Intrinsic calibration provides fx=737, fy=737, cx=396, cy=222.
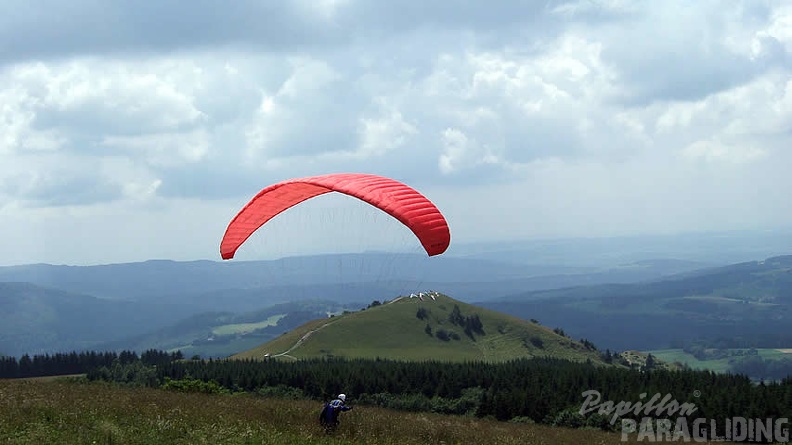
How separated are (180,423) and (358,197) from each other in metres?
11.3

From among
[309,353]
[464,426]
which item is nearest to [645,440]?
[464,426]

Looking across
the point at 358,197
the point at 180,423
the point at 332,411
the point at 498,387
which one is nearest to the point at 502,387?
the point at 498,387

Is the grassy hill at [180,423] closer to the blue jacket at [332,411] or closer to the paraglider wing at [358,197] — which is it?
the blue jacket at [332,411]

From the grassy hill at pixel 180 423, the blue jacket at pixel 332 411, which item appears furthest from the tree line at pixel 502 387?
the blue jacket at pixel 332 411

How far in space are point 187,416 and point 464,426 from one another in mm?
10563

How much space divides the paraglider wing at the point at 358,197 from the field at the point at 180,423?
688cm

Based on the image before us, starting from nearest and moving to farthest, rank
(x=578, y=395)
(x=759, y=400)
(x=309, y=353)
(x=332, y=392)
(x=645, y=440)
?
(x=645, y=440)
(x=759, y=400)
(x=578, y=395)
(x=332, y=392)
(x=309, y=353)

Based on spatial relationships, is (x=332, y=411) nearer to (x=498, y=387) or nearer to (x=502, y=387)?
(x=502, y=387)

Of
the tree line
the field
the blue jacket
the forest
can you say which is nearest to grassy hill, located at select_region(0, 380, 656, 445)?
the field

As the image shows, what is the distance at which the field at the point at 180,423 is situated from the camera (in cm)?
1881

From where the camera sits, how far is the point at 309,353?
177750mm

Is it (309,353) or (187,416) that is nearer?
(187,416)

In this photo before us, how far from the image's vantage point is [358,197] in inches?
1124

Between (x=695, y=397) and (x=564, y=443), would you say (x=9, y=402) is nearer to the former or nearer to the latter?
(x=564, y=443)
